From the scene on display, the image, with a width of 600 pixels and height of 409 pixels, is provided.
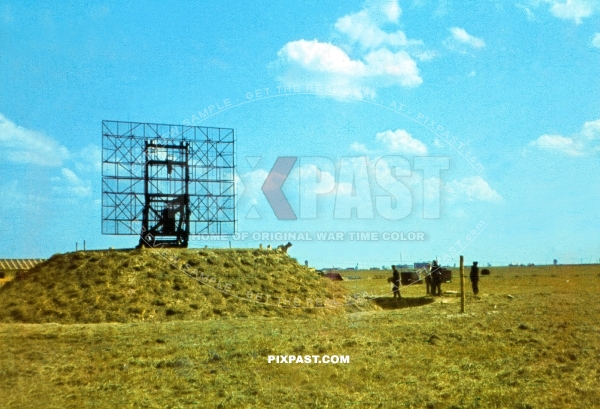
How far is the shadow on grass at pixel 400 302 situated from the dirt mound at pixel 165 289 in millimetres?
3388

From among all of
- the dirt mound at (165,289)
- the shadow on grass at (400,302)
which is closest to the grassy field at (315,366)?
the dirt mound at (165,289)

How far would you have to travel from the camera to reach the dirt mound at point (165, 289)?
74.1 ft

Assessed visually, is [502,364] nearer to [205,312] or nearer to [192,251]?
[205,312]

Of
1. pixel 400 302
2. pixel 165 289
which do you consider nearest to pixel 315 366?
pixel 165 289

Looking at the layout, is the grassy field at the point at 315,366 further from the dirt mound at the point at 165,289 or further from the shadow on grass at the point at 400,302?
the shadow on grass at the point at 400,302

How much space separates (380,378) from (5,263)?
75.2 metres

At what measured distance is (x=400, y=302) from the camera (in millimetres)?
32094

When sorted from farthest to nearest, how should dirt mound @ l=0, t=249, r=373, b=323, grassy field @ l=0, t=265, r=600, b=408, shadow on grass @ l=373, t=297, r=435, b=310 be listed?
1. shadow on grass @ l=373, t=297, r=435, b=310
2. dirt mound @ l=0, t=249, r=373, b=323
3. grassy field @ l=0, t=265, r=600, b=408

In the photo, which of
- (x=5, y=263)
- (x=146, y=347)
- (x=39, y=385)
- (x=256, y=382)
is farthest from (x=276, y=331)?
(x=5, y=263)

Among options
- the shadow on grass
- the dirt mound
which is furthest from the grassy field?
the shadow on grass

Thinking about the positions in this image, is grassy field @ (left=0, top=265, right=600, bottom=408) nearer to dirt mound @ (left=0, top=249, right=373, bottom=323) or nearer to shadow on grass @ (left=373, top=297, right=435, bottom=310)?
dirt mound @ (left=0, top=249, right=373, bottom=323)

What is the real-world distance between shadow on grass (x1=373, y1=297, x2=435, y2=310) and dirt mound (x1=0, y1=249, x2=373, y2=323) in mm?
3388

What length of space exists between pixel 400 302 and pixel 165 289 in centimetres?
1400

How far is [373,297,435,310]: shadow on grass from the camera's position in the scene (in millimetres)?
30656
